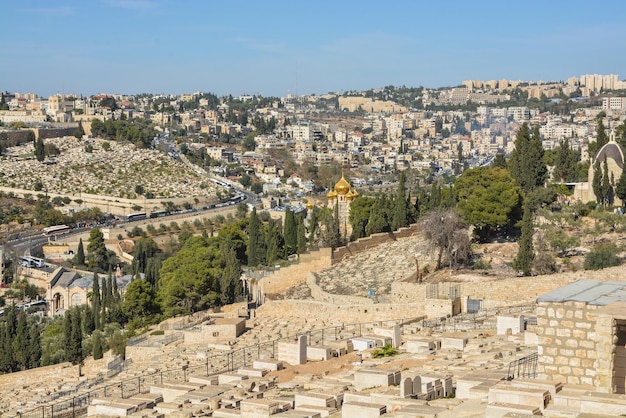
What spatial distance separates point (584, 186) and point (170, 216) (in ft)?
141

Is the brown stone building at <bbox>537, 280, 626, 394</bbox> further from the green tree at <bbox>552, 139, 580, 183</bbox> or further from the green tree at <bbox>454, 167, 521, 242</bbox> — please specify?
the green tree at <bbox>552, 139, 580, 183</bbox>

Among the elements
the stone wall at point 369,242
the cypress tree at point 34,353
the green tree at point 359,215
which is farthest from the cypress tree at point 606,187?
the cypress tree at point 34,353

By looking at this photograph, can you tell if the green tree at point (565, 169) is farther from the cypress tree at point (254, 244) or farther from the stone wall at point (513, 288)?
the stone wall at point (513, 288)

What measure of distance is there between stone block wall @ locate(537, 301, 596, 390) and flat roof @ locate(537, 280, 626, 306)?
9cm

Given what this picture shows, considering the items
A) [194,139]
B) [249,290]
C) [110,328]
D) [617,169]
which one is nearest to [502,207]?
[617,169]

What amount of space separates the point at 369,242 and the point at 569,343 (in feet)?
78.9

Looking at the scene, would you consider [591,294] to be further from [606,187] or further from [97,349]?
[606,187]

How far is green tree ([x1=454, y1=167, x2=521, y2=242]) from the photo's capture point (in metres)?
29.6

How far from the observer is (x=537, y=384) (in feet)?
32.5

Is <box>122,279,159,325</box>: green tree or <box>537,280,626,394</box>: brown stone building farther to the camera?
<box>122,279,159,325</box>: green tree

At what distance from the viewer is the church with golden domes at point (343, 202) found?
3984 centimetres

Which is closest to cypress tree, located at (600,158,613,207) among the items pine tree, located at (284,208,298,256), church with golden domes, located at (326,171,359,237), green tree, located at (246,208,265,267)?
church with golden domes, located at (326,171,359,237)

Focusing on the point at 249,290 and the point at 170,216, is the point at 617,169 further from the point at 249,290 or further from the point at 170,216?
the point at 170,216

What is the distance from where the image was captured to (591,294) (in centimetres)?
1023
